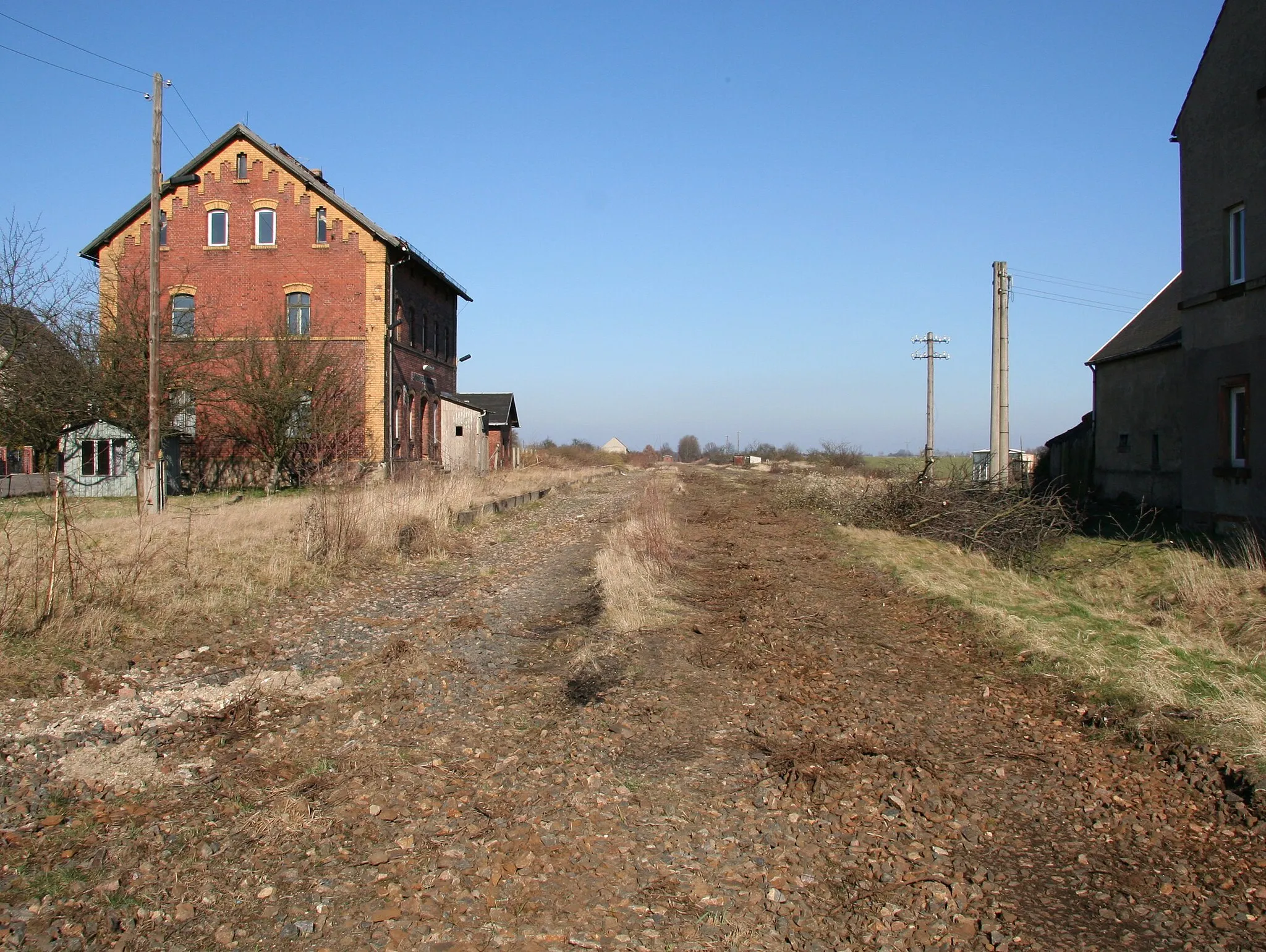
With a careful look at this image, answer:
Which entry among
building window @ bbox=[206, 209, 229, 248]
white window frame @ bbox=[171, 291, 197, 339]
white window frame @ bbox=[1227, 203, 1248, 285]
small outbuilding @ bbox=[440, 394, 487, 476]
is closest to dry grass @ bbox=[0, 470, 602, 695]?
white window frame @ bbox=[171, 291, 197, 339]

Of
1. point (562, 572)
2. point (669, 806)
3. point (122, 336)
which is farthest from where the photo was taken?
point (122, 336)

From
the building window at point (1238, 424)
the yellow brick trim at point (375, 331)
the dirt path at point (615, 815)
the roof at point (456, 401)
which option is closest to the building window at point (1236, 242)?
the building window at point (1238, 424)

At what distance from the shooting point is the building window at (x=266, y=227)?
28703 millimetres

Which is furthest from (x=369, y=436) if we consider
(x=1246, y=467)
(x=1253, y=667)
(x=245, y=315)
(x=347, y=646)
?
(x=1253, y=667)

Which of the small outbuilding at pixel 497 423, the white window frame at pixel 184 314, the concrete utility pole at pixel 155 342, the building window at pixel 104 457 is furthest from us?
the small outbuilding at pixel 497 423

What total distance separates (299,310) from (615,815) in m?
27.5

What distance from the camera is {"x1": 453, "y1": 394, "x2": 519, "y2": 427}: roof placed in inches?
1797

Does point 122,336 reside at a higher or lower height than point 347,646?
higher

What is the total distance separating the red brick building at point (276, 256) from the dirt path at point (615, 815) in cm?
2192

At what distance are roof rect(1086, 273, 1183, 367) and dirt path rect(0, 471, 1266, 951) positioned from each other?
16.2 m

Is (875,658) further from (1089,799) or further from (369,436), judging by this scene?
(369,436)

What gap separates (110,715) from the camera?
6.01 meters

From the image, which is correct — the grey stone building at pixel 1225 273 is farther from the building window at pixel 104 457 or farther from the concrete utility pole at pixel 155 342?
the building window at pixel 104 457

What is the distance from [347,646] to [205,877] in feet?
15.3
